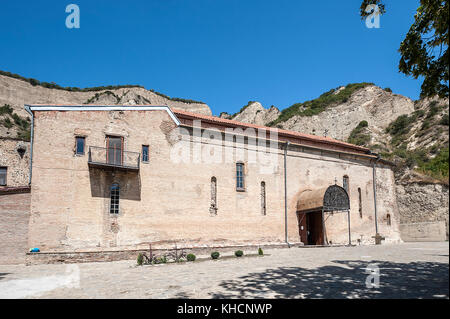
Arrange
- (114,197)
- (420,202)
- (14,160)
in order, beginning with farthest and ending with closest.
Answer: (420,202) → (14,160) → (114,197)

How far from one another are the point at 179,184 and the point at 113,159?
4231 millimetres

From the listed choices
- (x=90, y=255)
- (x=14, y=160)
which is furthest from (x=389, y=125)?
(x=90, y=255)

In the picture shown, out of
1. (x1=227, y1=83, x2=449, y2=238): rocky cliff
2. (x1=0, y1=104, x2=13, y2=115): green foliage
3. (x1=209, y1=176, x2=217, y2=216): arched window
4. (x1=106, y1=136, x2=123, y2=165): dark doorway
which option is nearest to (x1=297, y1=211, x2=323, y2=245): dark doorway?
(x1=209, y1=176, x2=217, y2=216): arched window

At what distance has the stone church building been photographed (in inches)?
731

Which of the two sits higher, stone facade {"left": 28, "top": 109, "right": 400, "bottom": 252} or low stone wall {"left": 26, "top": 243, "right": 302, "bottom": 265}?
stone facade {"left": 28, "top": 109, "right": 400, "bottom": 252}

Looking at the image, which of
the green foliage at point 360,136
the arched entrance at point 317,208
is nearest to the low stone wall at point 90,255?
the arched entrance at point 317,208

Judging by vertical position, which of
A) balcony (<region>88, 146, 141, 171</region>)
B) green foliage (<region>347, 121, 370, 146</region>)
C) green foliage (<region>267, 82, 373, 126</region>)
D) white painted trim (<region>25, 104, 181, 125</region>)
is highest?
green foliage (<region>267, 82, 373, 126</region>)

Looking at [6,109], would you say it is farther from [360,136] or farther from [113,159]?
[360,136]

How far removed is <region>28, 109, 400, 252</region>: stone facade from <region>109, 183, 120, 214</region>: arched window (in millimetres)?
267

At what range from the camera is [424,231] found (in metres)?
29.8

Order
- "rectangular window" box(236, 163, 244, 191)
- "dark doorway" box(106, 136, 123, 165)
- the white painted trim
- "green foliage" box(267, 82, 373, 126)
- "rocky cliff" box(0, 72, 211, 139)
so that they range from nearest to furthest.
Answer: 1. the white painted trim
2. "dark doorway" box(106, 136, 123, 165)
3. "rectangular window" box(236, 163, 244, 191)
4. "rocky cliff" box(0, 72, 211, 139)
5. "green foliage" box(267, 82, 373, 126)

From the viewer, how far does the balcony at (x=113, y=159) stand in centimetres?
1938
